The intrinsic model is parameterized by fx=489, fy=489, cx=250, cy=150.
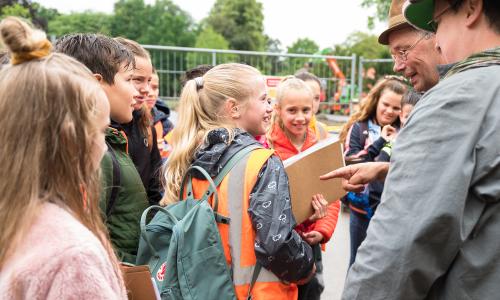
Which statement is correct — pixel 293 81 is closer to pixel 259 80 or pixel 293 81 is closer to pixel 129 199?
pixel 259 80

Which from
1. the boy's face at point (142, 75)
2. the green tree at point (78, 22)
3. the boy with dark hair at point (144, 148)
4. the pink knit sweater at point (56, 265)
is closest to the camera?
the pink knit sweater at point (56, 265)

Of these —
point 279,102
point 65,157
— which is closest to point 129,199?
point 65,157

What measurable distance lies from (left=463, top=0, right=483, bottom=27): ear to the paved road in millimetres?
3668

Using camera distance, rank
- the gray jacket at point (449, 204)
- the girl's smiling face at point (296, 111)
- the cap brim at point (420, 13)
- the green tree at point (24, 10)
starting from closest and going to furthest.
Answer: the gray jacket at point (449, 204) < the cap brim at point (420, 13) < the girl's smiling face at point (296, 111) < the green tree at point (24, 10)

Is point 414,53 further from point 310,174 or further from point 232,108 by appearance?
point 232,108

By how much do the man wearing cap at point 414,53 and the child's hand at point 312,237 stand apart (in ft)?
3.06

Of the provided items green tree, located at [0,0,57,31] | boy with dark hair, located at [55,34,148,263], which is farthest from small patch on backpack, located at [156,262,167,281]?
green tree, located at [0,0,57,31]

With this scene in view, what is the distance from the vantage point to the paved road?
4823 mm

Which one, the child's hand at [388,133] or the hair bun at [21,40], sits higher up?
the hair bun at [21,40]

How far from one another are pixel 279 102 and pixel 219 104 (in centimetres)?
138

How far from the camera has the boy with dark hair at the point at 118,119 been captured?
7.43ft

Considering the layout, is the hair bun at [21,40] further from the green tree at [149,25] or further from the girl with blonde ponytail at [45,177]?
the green tree at [149,25]

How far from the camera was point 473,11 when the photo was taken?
1.44m

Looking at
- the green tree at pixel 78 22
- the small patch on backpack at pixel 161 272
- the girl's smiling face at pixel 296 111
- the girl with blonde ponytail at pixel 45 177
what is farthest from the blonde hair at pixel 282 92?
the green tree at pixel 78 22
